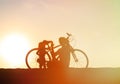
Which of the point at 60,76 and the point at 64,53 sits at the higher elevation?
the point at 64,53

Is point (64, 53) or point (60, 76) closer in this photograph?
point (60, 76)

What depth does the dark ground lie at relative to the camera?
15.7 metres

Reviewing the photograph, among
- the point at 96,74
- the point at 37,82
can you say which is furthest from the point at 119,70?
the point at 37,82

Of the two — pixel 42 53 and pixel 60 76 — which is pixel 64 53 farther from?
pixel 60 76

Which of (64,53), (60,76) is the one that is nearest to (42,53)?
(64,53)

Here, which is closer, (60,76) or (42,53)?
(60,76)

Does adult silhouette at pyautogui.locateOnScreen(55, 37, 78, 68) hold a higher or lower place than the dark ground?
higher

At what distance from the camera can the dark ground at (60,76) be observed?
51.4ft

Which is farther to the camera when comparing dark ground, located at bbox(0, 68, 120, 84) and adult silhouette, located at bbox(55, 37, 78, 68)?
adult silhouette, located at bbox(55, 37, 78, 68)

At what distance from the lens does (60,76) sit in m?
16.4

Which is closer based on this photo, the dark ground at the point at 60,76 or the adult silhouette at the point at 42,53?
the dark ground at the point at 60,76

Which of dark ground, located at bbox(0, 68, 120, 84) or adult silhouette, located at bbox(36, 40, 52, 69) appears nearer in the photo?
dark ground, located at bbox(0, 68, 120, 84)

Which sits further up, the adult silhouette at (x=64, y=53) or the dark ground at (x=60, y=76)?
the adult silhouette at (x=64, y=53)

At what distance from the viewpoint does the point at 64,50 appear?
19172mm
